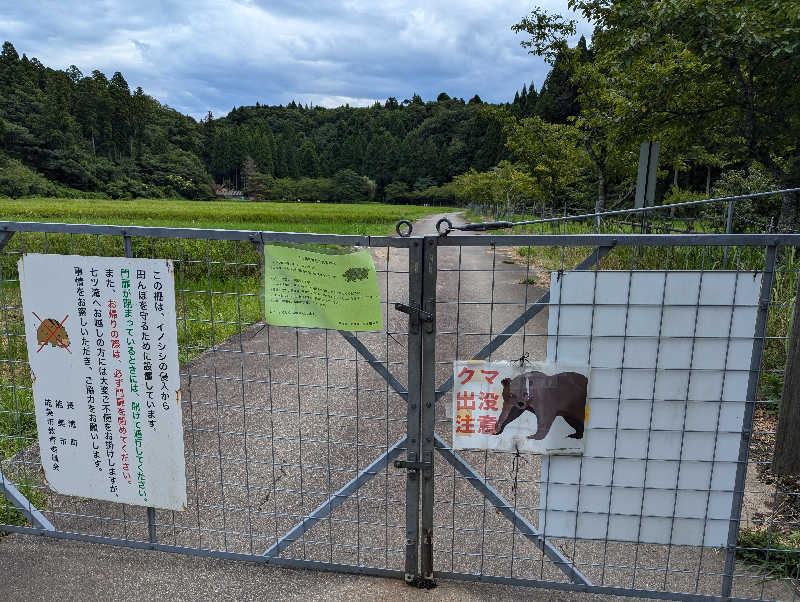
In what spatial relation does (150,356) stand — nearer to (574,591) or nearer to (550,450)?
(550,450)

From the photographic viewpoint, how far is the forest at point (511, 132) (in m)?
8.22

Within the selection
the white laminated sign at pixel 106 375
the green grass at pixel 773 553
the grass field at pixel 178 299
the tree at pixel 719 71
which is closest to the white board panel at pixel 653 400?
the green grass at pixel 773 553

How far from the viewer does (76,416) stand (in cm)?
269

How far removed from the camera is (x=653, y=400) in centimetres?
228

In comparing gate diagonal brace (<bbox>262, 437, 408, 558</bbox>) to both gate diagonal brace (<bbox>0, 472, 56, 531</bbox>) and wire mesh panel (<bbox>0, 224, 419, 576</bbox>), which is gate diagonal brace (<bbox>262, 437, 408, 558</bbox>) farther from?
gate diagonal brace (<bbox>0, 472, 56, 531</bbox>)

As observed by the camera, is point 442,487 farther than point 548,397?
Yes

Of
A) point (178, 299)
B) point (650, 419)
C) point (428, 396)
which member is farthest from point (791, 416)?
point (178, 299)

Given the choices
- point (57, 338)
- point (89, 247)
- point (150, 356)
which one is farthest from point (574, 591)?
point (89, 247)

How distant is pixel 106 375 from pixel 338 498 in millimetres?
1251

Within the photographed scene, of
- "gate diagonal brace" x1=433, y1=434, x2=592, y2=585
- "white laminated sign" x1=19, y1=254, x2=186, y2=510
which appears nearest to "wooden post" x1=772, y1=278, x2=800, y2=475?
"gate diagonal brace" x1=433, y1=434, x2=592, y2=585

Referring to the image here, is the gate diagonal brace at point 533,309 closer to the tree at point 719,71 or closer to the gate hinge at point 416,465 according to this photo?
the gate hinge at point 416,465

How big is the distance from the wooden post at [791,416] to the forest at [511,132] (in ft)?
21.3

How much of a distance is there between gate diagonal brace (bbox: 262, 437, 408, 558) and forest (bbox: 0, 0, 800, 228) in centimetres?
766

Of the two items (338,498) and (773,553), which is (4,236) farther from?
(773,553)
